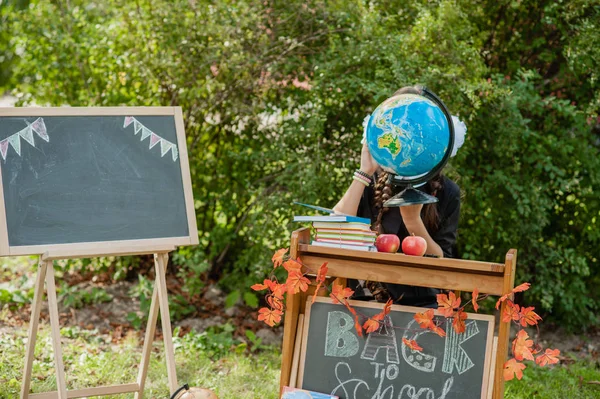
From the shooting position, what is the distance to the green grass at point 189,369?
13.2 ft

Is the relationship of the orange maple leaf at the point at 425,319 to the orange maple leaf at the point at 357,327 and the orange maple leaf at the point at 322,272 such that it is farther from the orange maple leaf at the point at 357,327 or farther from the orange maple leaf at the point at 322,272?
the orange maple leaf at the point at 322,272

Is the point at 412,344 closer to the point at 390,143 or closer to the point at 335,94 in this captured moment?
the point at 390,143

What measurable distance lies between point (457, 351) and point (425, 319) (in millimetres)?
201

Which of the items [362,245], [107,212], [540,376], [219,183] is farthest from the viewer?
[219,183]

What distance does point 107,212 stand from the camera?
331cm

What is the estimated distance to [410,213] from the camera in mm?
2955

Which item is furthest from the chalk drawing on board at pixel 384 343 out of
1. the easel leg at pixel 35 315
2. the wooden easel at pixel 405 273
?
the easel leg at pixel 35 315

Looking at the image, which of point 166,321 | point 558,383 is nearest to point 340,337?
point 166,321

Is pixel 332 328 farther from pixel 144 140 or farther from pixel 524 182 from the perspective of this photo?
pixel 524 182

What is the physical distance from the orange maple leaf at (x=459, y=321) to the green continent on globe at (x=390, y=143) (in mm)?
636

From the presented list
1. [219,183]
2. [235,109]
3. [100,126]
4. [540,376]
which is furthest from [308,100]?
[540,376]

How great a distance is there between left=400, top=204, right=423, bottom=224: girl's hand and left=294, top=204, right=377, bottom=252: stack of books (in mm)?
288

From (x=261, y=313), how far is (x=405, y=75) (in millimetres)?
2313

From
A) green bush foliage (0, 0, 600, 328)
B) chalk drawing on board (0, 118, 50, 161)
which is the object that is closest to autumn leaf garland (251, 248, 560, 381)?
chalk drawing on board (0, 118, 50, 161)
